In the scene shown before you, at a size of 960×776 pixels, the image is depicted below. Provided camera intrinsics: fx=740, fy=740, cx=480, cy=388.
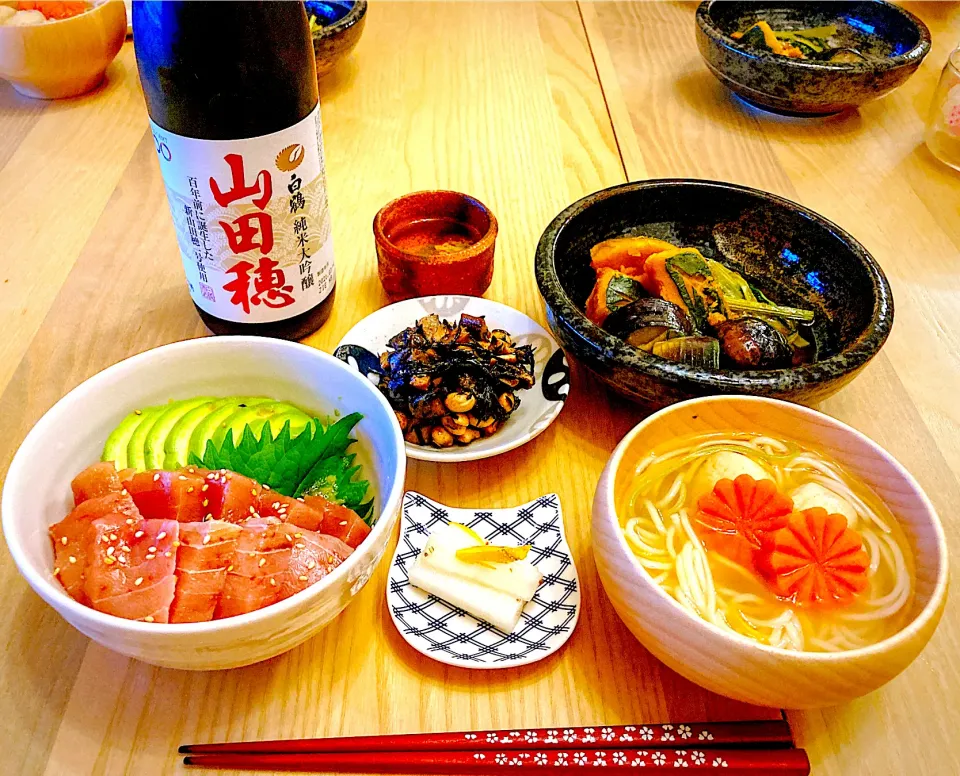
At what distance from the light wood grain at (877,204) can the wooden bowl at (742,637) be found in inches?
5.5

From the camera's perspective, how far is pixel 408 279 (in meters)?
1.13

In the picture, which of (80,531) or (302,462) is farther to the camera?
(302,462)

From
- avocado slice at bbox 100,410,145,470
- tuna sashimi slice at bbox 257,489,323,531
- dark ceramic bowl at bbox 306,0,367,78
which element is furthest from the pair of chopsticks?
dark ceramic bowl at bbox 306,0,367,78

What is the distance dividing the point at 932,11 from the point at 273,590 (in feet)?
8.69

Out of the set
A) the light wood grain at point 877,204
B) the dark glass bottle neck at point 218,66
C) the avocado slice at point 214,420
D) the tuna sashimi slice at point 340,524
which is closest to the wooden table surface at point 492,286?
the light wood grain at point 877,204

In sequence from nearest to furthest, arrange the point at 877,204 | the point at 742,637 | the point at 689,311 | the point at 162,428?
the point at 742,637 < the point at 162,428 < the point at 689,311 < the point at 877,204

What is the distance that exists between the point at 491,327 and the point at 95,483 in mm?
572

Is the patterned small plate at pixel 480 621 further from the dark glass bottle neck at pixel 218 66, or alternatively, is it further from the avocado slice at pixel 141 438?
the dark glass bottle neck at pixel 218 66

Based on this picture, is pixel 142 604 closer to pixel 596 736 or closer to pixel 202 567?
pixel 202 567

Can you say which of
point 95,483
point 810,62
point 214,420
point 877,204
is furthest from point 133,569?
point 810,62

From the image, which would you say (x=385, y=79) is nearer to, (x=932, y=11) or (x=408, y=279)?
(x=408, y=279)

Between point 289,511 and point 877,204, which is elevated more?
point 289,511

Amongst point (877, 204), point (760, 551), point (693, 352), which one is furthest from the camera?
point (877, 204)

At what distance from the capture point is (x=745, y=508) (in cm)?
77
